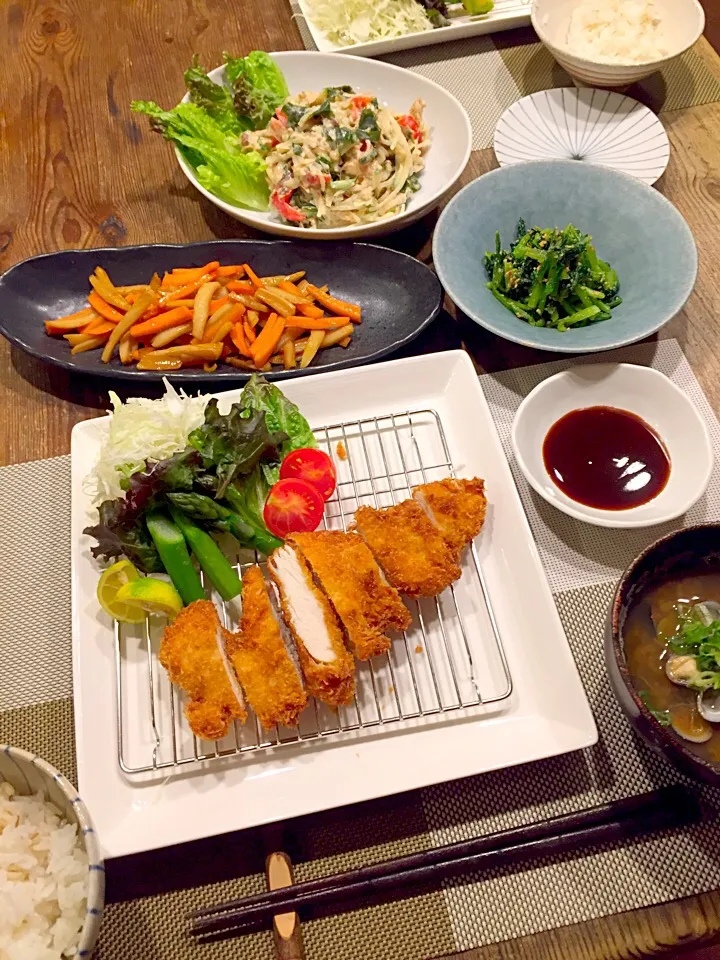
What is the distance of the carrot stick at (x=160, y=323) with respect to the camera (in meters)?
2.47

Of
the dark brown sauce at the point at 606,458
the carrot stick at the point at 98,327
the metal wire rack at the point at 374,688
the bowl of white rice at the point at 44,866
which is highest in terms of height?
the carrot stick at the point at 98,327

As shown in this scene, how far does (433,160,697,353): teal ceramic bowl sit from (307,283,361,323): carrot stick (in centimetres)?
38

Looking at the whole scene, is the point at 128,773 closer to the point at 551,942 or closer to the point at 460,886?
the point at 460,886

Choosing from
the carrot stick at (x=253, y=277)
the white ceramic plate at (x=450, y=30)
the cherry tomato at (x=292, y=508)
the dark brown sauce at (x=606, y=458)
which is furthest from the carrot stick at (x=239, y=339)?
the white ceramic plate at (x=450, y=30)

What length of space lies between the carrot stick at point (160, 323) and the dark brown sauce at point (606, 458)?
1375 mm

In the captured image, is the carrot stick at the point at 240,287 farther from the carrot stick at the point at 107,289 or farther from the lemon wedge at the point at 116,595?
the lemon wedge at the point at 116,595

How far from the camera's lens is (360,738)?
6.04ft

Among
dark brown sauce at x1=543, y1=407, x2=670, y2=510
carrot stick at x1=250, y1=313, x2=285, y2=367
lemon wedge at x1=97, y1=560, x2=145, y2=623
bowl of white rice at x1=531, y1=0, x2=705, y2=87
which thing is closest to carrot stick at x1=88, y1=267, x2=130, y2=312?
carrot stick at x1=250, y1=313, x2=285, y2=367

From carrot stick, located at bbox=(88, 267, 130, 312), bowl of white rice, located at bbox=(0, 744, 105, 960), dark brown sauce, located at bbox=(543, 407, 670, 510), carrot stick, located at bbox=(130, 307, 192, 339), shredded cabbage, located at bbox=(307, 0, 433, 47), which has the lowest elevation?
Result: dark brown sauce, located at bbox=(543, 407, 670, 510)

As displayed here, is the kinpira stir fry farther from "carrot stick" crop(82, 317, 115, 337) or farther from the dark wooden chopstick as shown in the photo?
the dark wooden chopstick

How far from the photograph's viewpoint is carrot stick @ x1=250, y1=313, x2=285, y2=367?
2430 mm

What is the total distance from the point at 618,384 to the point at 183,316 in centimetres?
155

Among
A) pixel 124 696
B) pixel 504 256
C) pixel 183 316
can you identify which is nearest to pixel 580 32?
pixel 504 256

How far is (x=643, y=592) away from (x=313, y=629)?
0.87 m
